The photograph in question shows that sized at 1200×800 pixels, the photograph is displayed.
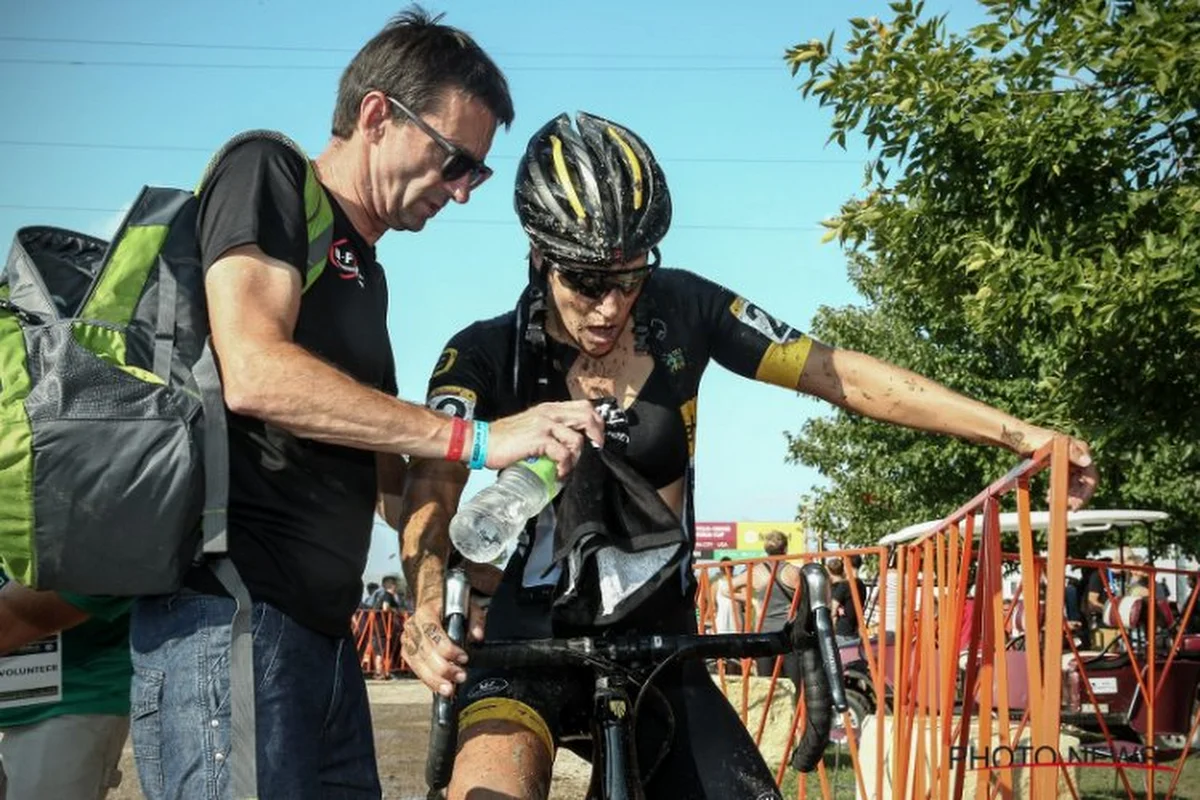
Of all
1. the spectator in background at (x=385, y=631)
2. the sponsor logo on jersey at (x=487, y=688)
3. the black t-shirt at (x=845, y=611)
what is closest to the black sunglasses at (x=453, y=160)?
the sponsor logo on jersey at (x=487, y=688)

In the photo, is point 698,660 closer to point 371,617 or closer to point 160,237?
point 160,237

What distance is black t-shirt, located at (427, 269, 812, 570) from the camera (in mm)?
3480

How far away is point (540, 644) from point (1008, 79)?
752 cm

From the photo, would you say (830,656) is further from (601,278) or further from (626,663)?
(601,278)

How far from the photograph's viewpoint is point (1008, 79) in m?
9.57

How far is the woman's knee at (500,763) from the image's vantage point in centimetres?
297

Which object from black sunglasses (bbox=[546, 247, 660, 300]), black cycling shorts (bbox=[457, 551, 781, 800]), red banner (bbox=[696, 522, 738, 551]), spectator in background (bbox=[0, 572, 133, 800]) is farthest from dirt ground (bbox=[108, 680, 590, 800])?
red banner (bbox=[696, 522, 738, 551])

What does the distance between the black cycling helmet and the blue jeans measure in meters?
1.09

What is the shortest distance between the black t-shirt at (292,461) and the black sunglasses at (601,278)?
58 centimetres

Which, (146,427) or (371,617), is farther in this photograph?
(371,617)

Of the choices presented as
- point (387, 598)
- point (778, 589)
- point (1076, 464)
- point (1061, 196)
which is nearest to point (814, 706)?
point (1076, 464)

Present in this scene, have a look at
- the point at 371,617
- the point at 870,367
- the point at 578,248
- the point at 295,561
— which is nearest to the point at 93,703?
the point at 295,561

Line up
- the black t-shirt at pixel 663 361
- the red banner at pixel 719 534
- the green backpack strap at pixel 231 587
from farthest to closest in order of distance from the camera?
the red banner at pixel 719 534
the black t-shirt at pixel 663 361
the green backpack strap at pixel 231 587

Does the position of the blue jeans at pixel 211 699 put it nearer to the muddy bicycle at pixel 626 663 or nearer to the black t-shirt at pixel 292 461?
the black t-shirt at pixel 292 461
